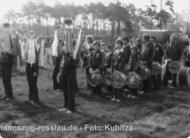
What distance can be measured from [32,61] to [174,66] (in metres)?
4.09

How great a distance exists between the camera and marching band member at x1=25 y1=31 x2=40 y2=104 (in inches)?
255

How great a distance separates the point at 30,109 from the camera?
620 centimetres

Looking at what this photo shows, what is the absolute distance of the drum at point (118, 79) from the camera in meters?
6.68

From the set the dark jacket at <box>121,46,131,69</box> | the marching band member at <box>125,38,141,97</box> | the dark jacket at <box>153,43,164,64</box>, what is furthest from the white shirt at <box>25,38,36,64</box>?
the dark jacket at <box>153,43,164,64</box>

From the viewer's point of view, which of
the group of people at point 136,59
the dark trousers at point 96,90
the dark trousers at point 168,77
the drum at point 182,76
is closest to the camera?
the group of people at point 136,59

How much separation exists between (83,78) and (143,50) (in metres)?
2.73

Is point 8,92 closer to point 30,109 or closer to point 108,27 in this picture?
point 30,109

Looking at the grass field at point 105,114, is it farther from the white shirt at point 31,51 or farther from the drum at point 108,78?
the white shirt at point 31,51

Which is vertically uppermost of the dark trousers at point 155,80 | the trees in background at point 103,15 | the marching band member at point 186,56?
the trees in background at point 103,15

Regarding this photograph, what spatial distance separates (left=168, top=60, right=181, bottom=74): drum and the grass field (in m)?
0.65

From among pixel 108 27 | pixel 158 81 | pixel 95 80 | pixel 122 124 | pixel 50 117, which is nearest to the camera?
pixel 122 124

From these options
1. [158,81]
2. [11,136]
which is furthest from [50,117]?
[158,81]

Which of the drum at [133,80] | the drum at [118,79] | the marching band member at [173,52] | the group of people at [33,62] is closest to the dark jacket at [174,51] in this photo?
the marching band member at [173,52]

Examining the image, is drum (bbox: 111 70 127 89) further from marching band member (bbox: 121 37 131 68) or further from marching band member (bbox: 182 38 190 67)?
marching band member (bbox: 182 38 190 67)
